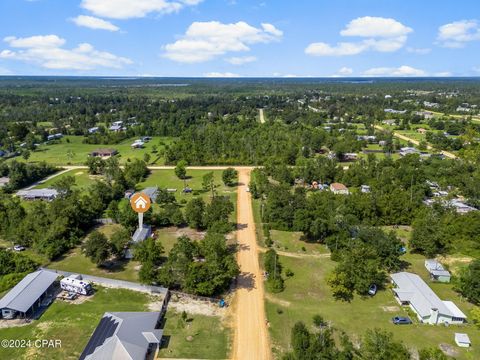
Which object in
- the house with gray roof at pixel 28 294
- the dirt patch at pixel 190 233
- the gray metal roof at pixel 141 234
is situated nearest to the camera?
the house with gray roof at pixel 28 294

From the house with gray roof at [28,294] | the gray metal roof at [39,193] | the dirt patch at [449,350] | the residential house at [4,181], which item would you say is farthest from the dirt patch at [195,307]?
the residential house at [4,181]

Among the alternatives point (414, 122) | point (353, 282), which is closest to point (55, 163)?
point (353, 282)

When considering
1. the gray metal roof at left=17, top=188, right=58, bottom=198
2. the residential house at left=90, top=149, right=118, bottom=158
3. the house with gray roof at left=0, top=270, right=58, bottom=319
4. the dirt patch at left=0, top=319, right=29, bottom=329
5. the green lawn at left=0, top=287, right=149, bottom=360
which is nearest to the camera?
the green lawn at left=0, top=287, right=149, bottom=360

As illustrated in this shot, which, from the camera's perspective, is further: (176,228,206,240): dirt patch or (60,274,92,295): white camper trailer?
(176,228,206,240): dirt patch

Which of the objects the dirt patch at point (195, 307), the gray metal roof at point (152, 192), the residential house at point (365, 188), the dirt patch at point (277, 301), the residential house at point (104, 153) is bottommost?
the dirt patch at point (277, 301)

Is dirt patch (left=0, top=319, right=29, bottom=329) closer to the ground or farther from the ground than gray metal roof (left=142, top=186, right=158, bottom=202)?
closer to the ground

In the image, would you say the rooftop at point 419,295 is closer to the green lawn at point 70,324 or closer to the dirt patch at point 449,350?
the dirt patch at point 449,350

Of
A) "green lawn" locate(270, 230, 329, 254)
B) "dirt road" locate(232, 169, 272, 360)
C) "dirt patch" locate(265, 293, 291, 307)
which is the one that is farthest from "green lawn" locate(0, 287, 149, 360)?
"green lawn" locate(270, 230, 329, 254)

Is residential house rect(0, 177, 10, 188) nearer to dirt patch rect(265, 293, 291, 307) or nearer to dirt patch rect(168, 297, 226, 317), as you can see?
dirt patch rect(168, 297, 226, 317)
